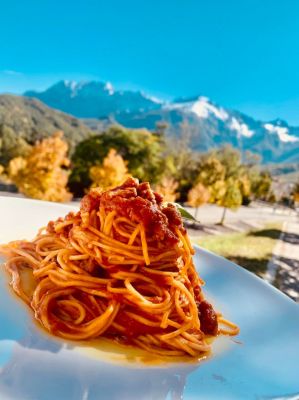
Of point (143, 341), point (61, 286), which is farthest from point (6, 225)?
point (143, 341)

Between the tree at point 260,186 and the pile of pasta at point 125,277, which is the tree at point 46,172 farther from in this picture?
the tree at point 260,186

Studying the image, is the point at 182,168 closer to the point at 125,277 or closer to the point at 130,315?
the point at 125,277

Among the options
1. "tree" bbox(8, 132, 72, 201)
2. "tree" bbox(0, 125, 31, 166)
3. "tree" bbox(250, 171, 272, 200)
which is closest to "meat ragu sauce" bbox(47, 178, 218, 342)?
"tree" bbox(8, 132, 72, 201)

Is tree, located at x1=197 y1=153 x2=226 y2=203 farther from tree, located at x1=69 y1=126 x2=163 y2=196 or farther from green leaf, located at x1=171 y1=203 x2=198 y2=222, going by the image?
green leaf, located at x1=171 y1=203 x2=198 y2=222

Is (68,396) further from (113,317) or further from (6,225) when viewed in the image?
(6,225)

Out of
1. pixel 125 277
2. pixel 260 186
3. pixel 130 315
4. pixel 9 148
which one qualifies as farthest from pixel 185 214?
pixel 260 186

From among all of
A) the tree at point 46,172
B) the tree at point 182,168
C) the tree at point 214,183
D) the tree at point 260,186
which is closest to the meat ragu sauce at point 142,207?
the tree at point 46,172
